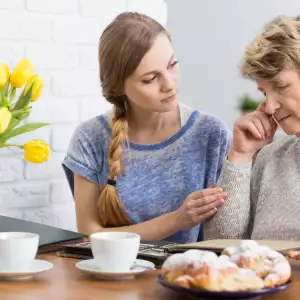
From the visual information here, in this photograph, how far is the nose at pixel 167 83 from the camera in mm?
2092

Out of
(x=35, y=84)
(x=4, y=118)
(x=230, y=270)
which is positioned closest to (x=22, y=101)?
(x=35, y=84)

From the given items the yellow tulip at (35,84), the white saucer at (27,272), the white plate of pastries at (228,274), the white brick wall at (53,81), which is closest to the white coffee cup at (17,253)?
the white saucer at (27,272)

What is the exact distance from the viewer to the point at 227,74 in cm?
471

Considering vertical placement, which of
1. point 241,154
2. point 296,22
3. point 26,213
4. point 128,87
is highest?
point 296,22

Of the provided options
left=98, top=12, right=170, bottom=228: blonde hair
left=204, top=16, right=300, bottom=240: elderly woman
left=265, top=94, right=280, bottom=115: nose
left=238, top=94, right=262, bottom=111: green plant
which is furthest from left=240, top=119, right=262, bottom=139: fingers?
left=238, top=94, right=262, bottom=111: green plant

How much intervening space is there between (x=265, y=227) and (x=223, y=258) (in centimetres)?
68

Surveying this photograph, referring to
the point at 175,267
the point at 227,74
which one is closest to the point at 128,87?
the point at 175,267

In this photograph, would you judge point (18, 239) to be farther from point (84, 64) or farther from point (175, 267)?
point (84, 64)

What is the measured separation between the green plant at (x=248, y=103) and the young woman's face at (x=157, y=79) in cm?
245

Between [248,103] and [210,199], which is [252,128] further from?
[248,103]

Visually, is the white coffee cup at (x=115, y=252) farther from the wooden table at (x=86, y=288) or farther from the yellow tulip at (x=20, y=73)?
the yellow tulip at (x=20, y=73)

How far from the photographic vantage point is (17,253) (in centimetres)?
134

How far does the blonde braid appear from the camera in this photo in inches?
87.6

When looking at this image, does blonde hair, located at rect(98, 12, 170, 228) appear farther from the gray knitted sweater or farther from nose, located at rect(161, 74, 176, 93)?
the gray knitted sweater
